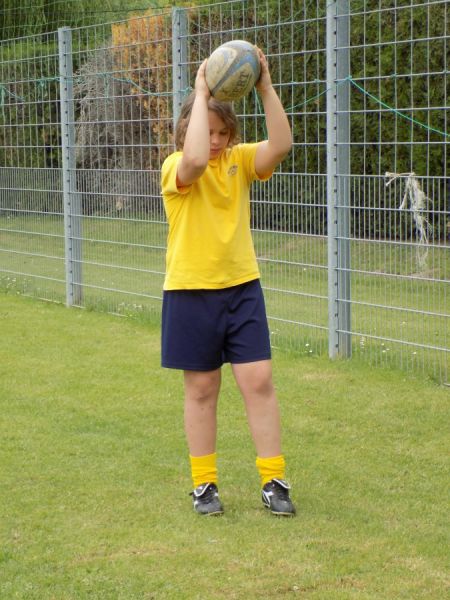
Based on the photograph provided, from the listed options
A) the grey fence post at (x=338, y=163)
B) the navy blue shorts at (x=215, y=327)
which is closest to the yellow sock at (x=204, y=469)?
the navy blue shorts at (x=215, y=327)

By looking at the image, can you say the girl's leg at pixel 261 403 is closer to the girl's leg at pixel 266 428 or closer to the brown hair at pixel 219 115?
the girl's leg at pixel 266 428

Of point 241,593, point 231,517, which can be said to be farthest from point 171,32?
point 241,593

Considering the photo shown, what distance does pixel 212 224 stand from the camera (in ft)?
16.1

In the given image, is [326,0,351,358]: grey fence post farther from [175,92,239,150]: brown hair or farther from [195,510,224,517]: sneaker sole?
[195,510,224,517]: sneaker sole

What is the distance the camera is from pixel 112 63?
34.7 ft

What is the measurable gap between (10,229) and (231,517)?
8.06 metres

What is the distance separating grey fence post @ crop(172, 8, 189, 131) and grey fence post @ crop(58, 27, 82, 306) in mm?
1838

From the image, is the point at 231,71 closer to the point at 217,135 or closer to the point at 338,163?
the point at 217,135

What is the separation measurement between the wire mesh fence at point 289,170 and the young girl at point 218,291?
2.45 meters

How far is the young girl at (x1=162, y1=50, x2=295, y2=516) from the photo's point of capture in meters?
4.89

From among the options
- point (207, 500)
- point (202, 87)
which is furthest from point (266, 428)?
point (202, 87)

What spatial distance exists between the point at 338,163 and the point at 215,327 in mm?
3475

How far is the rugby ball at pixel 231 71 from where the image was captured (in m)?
4.74

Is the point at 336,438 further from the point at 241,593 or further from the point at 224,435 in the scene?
the point at 241,593
